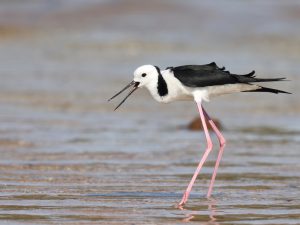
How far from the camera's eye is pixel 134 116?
13031 millimetres

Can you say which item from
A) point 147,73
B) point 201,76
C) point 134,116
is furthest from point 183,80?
point 134,116

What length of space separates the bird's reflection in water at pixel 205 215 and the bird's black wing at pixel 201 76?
120cm

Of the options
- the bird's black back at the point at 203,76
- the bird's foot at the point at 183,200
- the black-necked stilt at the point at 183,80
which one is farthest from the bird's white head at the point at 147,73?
the bird's foot at the point at 183,200

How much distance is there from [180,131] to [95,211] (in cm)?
499

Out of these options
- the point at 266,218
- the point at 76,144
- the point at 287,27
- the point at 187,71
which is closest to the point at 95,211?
the point at 266,218

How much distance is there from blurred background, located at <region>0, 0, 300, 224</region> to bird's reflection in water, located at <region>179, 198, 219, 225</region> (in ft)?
0.04

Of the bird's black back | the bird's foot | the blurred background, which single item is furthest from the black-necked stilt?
the blurred background

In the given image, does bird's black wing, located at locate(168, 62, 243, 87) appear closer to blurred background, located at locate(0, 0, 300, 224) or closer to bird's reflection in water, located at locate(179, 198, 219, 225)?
blurred background, located at locate(0, 0, 300, 224)

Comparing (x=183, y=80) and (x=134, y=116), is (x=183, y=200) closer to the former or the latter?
(x=183, y=80)

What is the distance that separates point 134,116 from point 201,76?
4924mm

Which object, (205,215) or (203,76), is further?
(203,76)

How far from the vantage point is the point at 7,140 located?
426 inches

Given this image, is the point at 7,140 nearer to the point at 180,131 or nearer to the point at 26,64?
the point at 180,131

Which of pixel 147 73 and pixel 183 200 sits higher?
pixel 147 73
